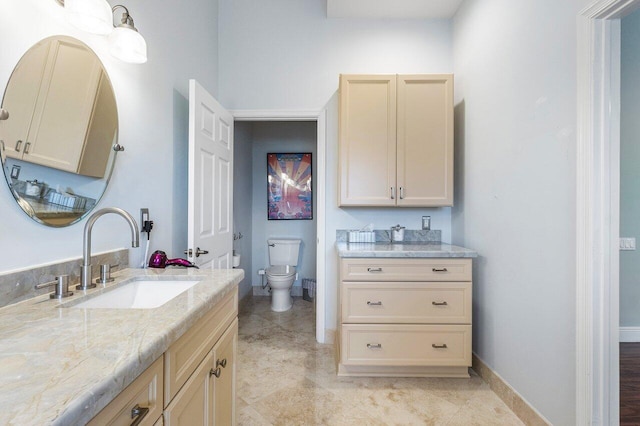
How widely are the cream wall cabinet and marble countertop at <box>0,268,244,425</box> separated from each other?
0.21 feet

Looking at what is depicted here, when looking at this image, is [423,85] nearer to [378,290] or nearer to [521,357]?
[378,290]

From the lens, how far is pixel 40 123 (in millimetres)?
968

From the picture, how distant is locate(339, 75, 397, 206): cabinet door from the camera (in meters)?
2.18

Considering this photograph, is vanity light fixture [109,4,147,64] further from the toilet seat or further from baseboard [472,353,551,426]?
baseboard [472,353,551,426]

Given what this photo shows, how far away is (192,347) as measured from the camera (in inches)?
33.6

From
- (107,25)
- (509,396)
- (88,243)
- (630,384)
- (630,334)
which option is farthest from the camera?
(630,334)

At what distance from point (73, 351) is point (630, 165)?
3556mm

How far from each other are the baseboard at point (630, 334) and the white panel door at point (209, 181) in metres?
3.42

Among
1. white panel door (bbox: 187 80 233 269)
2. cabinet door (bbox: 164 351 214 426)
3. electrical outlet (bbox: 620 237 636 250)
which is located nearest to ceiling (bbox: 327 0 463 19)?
white panel door (bbox: 187 80 233 269)

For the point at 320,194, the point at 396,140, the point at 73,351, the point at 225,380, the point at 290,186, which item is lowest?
the point at 225,380

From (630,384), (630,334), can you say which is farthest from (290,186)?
(630,334)

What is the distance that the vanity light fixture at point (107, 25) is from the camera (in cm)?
105

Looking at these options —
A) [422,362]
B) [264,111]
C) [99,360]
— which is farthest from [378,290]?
[264,111]

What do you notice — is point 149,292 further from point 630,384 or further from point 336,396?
point 630,384
